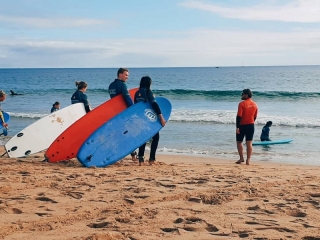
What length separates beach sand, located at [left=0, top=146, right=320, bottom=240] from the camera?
346cm

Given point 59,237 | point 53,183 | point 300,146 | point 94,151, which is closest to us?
point 59,237

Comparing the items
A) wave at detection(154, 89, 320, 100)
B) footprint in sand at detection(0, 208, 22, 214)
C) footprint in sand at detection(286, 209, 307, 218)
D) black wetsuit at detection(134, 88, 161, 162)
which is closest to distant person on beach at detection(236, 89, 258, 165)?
black wetsuit at detection(134, 88, 161, 162)

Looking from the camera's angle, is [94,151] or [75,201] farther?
[94,151]

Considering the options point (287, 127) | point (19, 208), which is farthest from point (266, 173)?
point (287, 127)

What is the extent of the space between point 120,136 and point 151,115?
2.32 ft

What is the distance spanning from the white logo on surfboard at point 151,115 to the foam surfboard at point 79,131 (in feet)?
1.94

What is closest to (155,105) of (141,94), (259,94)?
(141,94)

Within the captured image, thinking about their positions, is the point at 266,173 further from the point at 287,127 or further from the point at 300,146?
the point at 287,127

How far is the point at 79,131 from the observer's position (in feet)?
24.4

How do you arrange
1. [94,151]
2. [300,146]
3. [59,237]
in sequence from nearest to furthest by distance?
[59,237]
[94,151]
[300,146]

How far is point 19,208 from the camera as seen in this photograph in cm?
404

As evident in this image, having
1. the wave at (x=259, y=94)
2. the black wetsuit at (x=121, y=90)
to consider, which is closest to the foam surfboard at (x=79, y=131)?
the black wetsuit at (x=121, y=90)

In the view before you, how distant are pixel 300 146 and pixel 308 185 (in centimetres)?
628

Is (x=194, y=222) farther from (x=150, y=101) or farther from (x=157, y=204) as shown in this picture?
(x=150, y=101)
